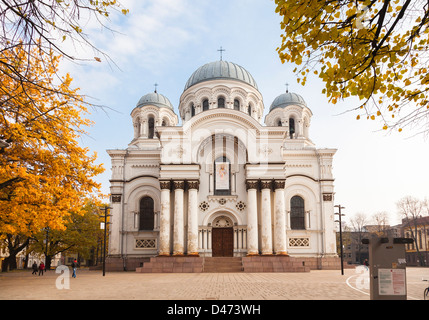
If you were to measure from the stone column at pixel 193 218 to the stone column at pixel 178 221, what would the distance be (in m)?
0.60

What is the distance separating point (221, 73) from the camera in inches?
1539

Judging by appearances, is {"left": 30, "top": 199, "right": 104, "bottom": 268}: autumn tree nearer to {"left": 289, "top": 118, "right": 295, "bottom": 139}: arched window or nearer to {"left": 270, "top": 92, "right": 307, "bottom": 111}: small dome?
{"left": 289, "top": 118, "right": 295, "bottom": 139}: arched window

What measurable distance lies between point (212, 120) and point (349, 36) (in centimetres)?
2582

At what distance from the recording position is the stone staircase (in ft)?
92.3

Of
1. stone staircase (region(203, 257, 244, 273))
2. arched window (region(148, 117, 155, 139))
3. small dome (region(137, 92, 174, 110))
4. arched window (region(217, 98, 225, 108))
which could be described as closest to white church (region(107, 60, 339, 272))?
stone staircase (region(203, 257, 244, 273))

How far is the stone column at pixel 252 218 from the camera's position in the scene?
30.0 meters

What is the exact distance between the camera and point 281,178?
31.0 metres

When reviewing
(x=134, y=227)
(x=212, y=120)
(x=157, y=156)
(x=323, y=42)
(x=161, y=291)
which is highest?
(x=212, y=120)

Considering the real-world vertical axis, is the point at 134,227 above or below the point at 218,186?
below

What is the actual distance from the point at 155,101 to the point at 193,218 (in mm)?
14943

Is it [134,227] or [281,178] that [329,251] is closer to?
[281,178]
